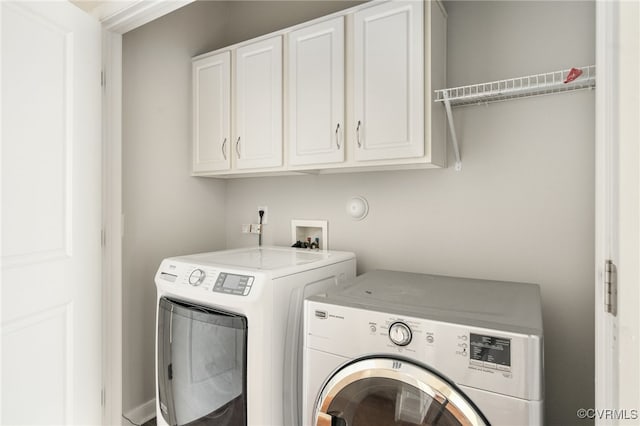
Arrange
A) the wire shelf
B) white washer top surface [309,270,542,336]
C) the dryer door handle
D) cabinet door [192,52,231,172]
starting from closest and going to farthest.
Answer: white washer top surface [309,270,542,336] < the dryer door handle < the wire shelf < cabinet door [192,52,231,172]

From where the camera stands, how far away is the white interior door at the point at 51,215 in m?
1.26

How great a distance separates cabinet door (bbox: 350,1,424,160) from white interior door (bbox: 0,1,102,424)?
1.21 meters

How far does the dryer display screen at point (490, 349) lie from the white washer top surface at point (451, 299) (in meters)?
0.04

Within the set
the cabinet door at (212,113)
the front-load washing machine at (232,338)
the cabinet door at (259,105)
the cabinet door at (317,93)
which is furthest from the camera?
the cabinet door at (212,113)

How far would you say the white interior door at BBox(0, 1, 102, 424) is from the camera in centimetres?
126

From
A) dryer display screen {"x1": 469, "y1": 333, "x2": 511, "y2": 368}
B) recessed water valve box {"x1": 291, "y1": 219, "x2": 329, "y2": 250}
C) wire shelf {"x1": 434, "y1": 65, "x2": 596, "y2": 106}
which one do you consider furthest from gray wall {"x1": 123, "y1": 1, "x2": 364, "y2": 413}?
dryer display screen {"x1": 469, "y1": 333, "x2": 511, "y2": 368}

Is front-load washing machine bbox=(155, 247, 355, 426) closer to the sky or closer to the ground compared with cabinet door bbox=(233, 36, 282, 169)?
closer to the ground

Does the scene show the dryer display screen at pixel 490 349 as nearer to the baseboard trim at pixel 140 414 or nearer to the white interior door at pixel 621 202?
the white interior door at pixel 621 202

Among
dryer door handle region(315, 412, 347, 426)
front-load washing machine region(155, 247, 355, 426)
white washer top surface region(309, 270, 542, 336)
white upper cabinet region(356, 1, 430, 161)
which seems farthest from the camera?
white upper cabinet region(356, 1, 430, 161)

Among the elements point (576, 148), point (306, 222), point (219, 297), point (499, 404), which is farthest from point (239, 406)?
point (576, 148)

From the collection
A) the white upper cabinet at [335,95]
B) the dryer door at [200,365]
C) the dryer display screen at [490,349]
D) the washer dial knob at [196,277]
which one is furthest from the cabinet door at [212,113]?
the dryer display screen at [490,349]

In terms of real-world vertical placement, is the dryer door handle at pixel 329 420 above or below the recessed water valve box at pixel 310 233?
below

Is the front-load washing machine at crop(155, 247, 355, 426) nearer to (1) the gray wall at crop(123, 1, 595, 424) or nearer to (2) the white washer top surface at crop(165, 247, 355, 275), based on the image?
(2) the white washer top surface at crop(165, 247, 355, 275)

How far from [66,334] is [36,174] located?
657mm
